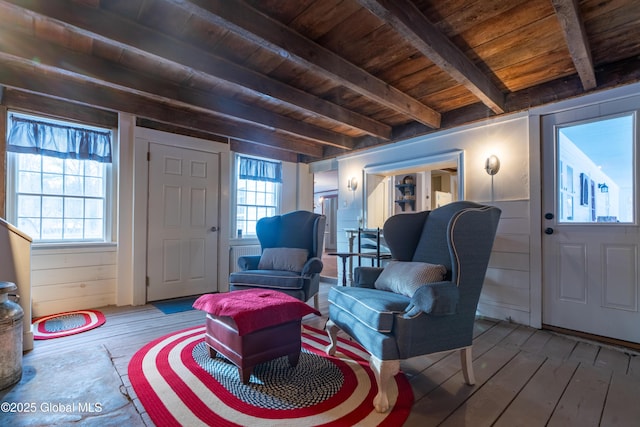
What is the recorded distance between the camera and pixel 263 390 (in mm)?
1847

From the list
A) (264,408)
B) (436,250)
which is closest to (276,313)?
(264,408)

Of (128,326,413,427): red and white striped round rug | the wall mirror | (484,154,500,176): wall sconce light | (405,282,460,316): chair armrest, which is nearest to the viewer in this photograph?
(128,326,413,427): red and white striped round rug

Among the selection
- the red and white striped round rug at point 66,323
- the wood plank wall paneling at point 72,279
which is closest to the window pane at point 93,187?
the wood plank wall paneling at point 72,279

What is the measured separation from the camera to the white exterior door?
2584 millimetres

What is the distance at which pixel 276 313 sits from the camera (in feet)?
6.45

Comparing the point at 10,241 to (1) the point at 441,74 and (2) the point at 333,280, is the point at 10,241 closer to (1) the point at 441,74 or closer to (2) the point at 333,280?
(1) the point at 441,74

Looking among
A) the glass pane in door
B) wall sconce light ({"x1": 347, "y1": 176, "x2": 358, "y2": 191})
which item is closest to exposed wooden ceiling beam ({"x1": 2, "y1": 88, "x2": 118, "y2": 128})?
wall sconce light ({"x1": 347, "y1": 176, "x2": 358, "y2": 191})

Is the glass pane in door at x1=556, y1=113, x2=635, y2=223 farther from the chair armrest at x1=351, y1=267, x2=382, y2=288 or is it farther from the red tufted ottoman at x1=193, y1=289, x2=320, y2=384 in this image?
the red tufted ottoman at x1=193, y1=289, x2=320, y2=384

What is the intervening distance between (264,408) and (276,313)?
0.51 m

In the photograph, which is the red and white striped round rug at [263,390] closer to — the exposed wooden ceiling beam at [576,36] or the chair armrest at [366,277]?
the chair armrest at [366,277]

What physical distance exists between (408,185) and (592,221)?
10.0ft

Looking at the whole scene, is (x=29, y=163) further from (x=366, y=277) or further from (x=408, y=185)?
(x=408, y=185)

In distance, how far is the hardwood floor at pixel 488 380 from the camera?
1607mm

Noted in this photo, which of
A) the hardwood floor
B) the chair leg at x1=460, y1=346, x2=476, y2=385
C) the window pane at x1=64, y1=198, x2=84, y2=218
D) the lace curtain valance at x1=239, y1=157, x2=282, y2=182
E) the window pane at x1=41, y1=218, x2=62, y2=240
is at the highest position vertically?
the lace curtain valance at x1=239, y1=157, x2=282, y2=182
